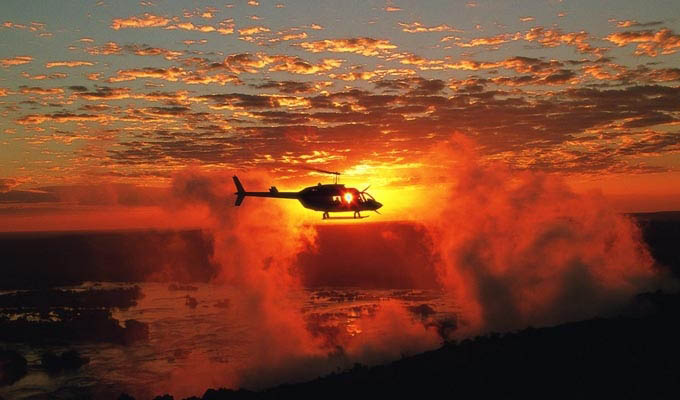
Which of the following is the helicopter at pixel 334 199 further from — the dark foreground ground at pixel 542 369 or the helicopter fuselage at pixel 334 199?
the dark foreground ground at pixel 542 369

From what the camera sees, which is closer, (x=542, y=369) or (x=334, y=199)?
(x=542, y=369)

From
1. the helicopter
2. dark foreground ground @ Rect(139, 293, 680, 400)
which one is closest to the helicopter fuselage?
the helicopter

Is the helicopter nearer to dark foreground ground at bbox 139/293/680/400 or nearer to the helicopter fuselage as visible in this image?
the helicopter fuselage

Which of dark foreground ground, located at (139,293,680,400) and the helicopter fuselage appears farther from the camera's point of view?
the helicopter fuselage

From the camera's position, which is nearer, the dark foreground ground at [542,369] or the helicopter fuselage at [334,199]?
the dark foreground ground at [542,369]

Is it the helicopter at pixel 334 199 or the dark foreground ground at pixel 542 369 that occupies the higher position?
the helicopter at pixel 334 199

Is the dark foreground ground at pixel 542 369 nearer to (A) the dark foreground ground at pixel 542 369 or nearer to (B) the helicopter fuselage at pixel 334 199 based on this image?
(A) the dark foreground ground at pixel 542 369

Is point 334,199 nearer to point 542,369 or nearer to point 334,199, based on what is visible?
point 334,199

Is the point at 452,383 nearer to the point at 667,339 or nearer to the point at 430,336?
the point at 667,339

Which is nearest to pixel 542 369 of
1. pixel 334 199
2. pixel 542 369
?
pixel 542 369

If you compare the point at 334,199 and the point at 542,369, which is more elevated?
the point at 334,199

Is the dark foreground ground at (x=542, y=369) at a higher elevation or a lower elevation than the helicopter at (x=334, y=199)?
lower

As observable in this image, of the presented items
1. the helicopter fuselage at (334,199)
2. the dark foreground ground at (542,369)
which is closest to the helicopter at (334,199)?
the helicopter fuselage at (334,199)

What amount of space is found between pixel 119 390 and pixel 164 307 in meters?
70.9
